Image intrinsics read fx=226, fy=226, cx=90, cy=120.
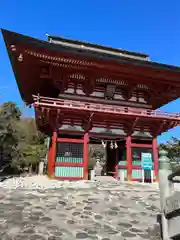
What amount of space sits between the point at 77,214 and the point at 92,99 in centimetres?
943

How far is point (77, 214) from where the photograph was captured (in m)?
7.39

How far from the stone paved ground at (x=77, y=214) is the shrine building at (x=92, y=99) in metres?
4.17

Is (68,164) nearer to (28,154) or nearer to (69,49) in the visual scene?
(69,49)

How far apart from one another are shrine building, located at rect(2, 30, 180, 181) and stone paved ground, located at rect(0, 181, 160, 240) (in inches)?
164

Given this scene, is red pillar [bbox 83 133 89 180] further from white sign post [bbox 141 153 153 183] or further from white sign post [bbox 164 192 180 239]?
white sign post [bbox 164 192 180 239]

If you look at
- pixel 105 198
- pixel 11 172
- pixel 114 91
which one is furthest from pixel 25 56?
pixel 11 172

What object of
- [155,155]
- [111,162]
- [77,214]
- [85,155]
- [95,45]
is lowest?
[77,214]

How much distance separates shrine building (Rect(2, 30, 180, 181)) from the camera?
42.9 ft

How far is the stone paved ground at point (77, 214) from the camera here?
19.8ft

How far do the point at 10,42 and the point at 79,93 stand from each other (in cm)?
554

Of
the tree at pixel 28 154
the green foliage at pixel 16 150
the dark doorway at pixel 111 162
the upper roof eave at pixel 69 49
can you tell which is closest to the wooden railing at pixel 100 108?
the upper roof eave at pixel 69 49

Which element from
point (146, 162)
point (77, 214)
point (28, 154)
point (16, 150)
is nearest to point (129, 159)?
point (146, 162)

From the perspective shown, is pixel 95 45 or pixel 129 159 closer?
pixel 129 159

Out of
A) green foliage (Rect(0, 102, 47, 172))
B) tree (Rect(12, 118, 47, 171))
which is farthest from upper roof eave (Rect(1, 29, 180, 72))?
tree (Rect(12, 118, 47, 171))
